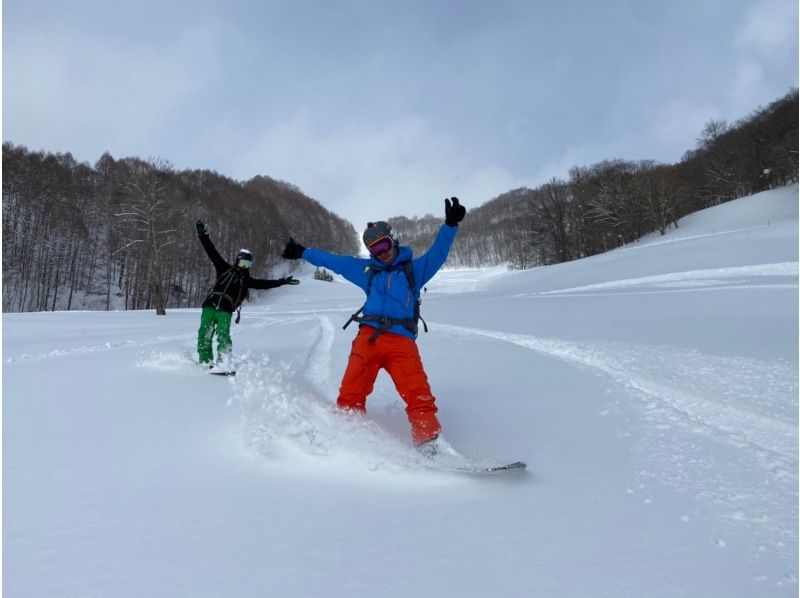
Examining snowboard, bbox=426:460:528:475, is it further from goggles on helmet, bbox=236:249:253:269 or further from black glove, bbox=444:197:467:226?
goggles on helmet, bbox=236:249:253:269

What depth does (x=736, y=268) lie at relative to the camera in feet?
58.0

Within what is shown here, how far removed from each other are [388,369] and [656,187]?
5077 centimetres

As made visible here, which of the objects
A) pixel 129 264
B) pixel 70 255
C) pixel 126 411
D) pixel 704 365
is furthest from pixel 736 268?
pixel 70 255

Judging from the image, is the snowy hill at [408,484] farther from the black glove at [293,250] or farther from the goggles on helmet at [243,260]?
the goggles on helmet at [243,260]

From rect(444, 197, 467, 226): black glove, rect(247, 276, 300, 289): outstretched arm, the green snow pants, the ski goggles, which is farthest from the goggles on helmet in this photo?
rect(444, 197, 467, 226): black glove

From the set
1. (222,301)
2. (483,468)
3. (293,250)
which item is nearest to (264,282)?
(222,301)

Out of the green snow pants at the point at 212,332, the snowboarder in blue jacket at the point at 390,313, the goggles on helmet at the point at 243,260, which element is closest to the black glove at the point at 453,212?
the snowboarder in blue jacket at the point at 390,313

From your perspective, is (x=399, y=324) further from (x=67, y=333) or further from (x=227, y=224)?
(x=227, y=224)

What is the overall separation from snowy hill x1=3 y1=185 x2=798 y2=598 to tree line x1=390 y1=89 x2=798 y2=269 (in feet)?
121

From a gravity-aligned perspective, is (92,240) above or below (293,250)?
above

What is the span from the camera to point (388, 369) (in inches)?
127

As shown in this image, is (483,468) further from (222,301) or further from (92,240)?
(92,240)

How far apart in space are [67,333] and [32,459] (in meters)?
12.0

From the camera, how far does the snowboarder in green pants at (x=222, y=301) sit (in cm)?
599
